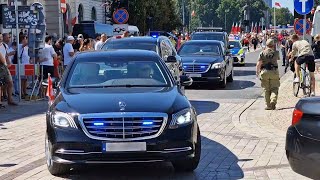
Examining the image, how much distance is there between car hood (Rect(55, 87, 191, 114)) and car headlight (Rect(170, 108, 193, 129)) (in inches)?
2.6

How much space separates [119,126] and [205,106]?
8.50 metres

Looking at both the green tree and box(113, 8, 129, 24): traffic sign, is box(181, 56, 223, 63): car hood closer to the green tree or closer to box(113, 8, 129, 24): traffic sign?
box(113, 8, 129, 24): traffic sign

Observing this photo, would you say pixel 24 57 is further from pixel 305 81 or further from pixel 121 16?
pixel 121 16

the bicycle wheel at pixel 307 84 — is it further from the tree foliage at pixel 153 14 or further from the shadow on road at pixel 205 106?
the tree foliage at pixel 153 14

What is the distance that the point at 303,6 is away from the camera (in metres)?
15.4

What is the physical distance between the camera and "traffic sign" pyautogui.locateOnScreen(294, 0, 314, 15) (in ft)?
50.3

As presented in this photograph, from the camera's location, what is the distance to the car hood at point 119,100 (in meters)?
6.93

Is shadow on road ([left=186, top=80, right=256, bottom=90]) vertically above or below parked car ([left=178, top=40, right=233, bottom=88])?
below

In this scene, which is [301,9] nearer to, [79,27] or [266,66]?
[266,66]

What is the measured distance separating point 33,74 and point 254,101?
597cm

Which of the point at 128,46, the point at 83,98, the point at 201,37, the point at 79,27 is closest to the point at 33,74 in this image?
the point at 128,46

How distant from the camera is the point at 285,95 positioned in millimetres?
16828

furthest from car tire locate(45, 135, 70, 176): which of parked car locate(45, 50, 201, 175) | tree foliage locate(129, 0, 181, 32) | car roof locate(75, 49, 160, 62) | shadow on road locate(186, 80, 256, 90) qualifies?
tree foliage locate(129, 0, 181, 32)

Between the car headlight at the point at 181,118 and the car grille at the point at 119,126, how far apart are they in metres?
0.24
